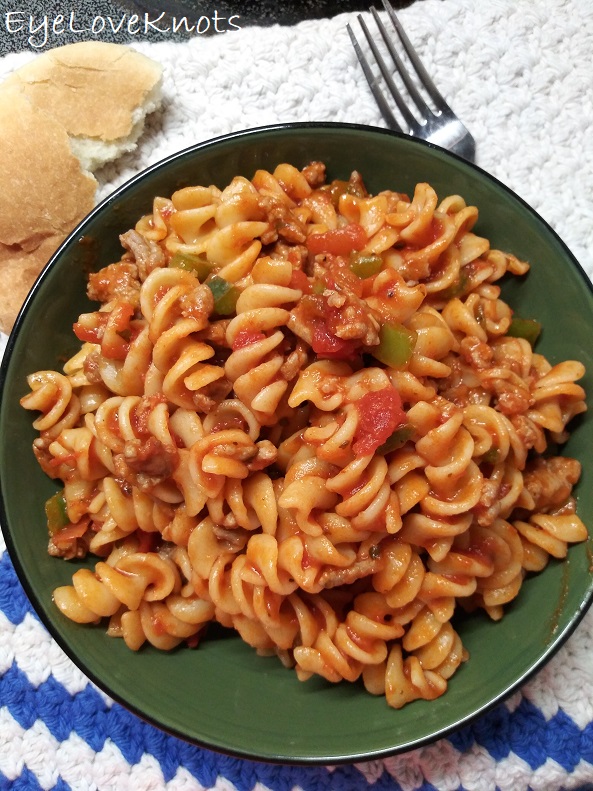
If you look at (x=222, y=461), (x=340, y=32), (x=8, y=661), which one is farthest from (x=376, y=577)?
(x=340, y=32)

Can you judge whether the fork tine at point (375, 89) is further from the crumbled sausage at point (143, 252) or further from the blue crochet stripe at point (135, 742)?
the blue crochet stripe at point (135, 742)

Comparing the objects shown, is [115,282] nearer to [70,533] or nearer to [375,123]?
[70,533]

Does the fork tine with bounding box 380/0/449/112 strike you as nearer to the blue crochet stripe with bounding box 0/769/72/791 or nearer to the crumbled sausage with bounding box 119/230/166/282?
the crumbled sausage with bounding box 119/230/166/282

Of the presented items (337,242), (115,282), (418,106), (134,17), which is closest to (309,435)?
(337,242)

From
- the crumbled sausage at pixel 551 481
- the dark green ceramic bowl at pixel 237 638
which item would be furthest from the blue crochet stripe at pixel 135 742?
the crumbled sausage at pixel 551 481

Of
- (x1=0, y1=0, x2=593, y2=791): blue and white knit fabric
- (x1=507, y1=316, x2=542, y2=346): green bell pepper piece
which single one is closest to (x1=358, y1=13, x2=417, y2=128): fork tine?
(x1=0, y1=0, x2=593, y2=791): blue and white knit fabric

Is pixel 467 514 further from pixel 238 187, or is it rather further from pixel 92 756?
pixel 92 756
